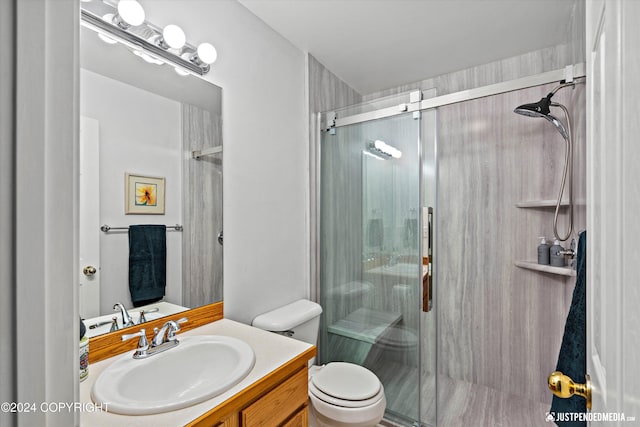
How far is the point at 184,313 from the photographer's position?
4.56 feet

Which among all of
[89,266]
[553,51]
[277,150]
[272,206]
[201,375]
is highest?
[553,51]

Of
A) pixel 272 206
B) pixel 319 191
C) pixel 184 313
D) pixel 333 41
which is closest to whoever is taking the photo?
pixel 184 313

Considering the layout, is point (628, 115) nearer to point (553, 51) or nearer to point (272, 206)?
point (272, 206)

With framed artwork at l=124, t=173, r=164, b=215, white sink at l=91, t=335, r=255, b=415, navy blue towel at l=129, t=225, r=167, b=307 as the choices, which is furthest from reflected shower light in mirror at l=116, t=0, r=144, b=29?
white sink at l=91, t=335, r=255, b=415

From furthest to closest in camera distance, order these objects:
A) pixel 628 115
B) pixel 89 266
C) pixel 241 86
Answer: pixel 241 86 < pixel 89 266 < pixel 628 115

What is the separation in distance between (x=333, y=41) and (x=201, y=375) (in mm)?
1947

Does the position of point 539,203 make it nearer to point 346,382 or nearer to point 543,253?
point 543,253

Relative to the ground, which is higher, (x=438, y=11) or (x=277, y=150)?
(x=438, y=11)

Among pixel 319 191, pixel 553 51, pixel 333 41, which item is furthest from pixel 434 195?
pixel 553 51

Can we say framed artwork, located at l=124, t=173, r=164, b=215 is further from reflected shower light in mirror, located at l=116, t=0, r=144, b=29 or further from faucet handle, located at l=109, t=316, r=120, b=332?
reflected shower light in mirror, located at l=116, t=0, r=144, b=29

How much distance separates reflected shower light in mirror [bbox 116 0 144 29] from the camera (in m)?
1.14

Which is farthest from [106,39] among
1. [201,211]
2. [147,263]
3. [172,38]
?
[147,263]

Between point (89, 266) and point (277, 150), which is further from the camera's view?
point (277, 150)

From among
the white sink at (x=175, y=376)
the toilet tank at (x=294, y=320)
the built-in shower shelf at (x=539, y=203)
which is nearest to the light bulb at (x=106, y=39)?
the white sink at (x=175, y=376)
